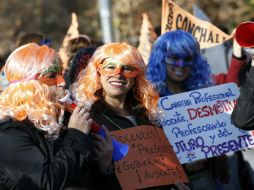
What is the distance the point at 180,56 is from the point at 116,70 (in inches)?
39.2

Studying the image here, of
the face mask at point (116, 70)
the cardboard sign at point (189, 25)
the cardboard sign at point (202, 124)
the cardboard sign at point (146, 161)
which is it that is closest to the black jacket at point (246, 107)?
the cardboard sign at point (146, 161)

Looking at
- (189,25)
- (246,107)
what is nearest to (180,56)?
(189,25)

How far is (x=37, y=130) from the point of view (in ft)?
10.6

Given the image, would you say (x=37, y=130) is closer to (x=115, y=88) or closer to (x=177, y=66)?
(x=115, y=88)

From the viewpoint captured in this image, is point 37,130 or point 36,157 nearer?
point 36,157

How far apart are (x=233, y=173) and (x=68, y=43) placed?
192 centimetres

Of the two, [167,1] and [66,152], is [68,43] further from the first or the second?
[66,152]

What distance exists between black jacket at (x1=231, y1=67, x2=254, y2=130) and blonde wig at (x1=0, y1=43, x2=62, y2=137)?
0.90m

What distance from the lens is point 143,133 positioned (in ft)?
13.0

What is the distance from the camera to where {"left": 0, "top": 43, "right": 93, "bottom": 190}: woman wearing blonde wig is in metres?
3.06

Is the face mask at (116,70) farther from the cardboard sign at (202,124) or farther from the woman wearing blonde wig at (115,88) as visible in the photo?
the cardboard sign at (202,124)

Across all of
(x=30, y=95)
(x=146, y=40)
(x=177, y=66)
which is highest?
(x=30, y=95)

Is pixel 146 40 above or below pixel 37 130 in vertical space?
below

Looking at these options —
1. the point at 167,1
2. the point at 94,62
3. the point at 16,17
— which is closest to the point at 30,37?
the point at 167,1
